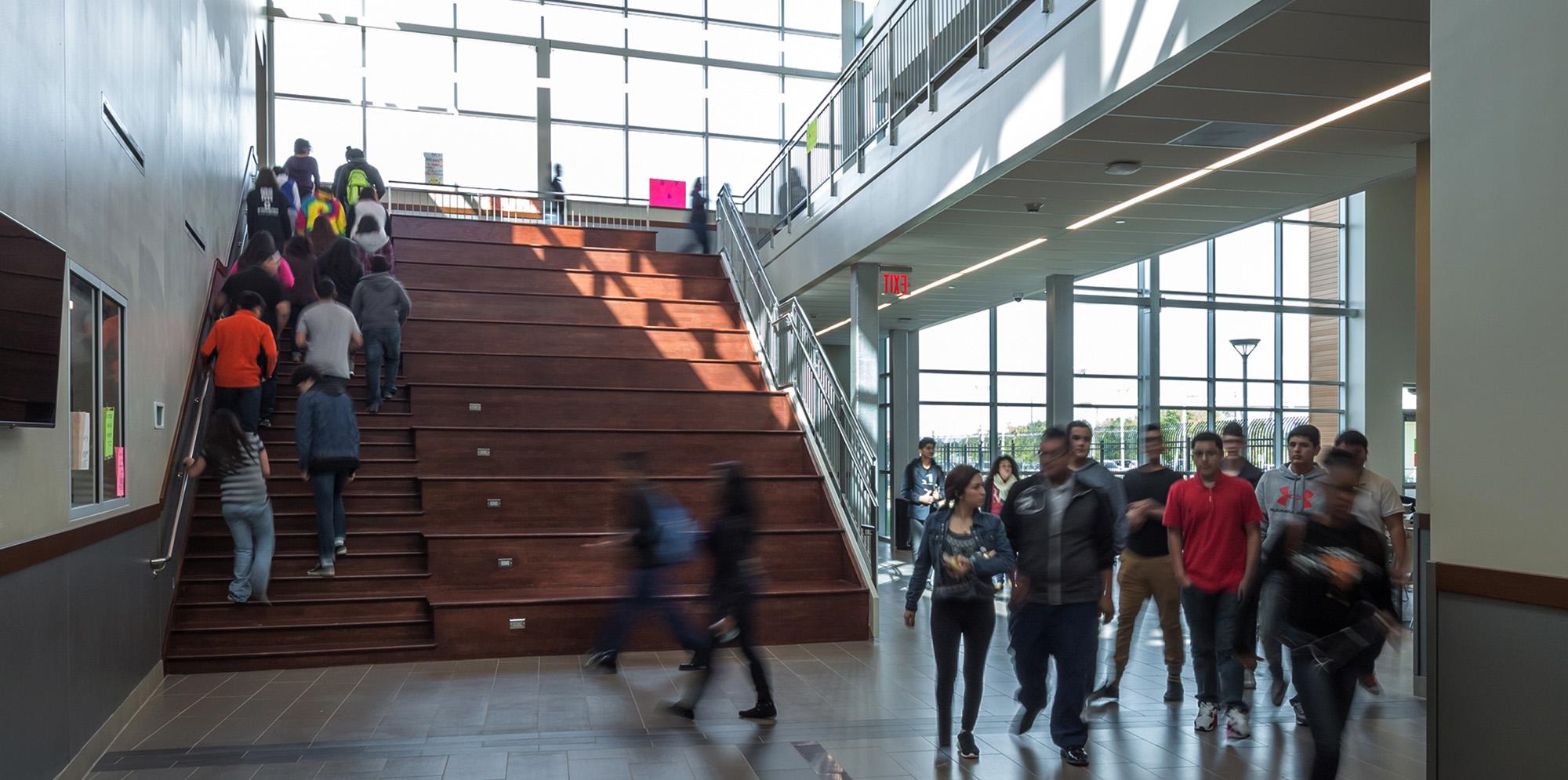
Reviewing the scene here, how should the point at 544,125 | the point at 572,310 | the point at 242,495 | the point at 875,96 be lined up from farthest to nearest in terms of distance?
1. the point at 544,125
2. the point at 572,310
3. the point at 875,96
4. the point at 242,495

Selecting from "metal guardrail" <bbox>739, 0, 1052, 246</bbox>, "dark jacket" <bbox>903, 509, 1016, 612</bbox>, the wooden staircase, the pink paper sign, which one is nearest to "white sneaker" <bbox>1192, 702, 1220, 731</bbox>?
"dark jacket" <bbox>903, 509, 1016, 612</bbox>

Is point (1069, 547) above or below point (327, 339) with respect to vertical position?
below

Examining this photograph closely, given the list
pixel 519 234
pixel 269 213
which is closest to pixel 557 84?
pixel 519 234

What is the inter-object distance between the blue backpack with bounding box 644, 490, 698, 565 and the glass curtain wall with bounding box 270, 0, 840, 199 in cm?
1423

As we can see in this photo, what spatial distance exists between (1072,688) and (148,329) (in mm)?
5672

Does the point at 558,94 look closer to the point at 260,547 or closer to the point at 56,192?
the point at 260,547

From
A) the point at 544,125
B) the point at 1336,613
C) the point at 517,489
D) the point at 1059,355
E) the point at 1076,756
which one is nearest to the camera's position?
the point at 1336,613

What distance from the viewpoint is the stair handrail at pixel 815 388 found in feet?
32.2

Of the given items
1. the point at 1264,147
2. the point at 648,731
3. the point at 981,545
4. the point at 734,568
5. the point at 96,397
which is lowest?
the point at 648,731

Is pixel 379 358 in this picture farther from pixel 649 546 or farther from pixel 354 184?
pixel 649 546

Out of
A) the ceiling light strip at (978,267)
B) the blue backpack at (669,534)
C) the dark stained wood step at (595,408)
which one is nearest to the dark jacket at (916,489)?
the ceiling light strip at (978,267)

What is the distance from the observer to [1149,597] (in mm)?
6805

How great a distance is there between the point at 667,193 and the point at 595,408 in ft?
34.6

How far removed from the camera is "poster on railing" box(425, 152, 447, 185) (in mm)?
20984
